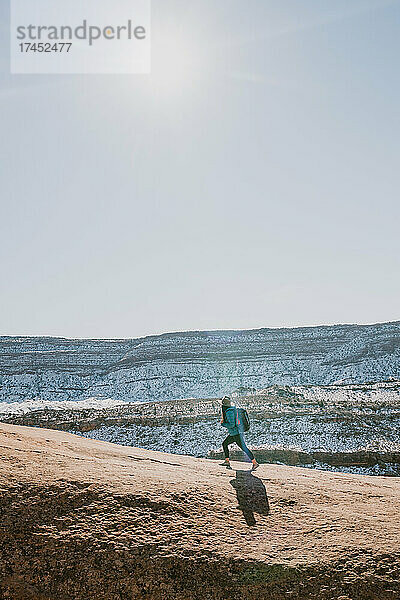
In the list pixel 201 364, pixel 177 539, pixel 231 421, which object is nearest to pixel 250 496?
pixel 177 539

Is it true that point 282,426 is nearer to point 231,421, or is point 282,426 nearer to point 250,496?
point 231,421

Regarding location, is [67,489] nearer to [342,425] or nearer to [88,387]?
[342,425]

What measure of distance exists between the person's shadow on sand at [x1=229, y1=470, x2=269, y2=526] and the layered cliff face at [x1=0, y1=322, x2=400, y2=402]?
33.9 meters

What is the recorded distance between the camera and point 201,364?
49125 mm

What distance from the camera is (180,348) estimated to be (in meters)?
55.1

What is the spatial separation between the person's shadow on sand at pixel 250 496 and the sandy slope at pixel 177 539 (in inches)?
0.6

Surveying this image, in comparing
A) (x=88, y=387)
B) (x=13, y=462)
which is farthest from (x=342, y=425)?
(x=88, y=387)

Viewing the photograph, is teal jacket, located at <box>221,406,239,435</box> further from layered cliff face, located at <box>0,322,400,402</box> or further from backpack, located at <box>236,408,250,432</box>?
layered cliff face, located at <box>0,322,400,402</box>

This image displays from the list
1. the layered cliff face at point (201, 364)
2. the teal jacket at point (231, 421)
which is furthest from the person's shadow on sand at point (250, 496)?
the layered cliff face at point (201, 364)

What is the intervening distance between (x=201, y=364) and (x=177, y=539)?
150 ft

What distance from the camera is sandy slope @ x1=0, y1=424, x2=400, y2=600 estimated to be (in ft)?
11.1

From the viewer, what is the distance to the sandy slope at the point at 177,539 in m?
3.38

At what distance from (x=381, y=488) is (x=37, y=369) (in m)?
47.9

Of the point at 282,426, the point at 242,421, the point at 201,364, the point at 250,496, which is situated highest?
the point at 242,421
